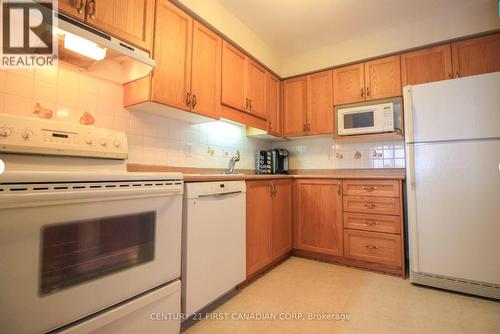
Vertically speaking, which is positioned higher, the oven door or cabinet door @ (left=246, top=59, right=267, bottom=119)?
cabinet door @ (left=246, top=59, right=267, bottom=119)

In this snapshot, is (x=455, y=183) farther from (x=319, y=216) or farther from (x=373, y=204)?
(x=319, y=216)

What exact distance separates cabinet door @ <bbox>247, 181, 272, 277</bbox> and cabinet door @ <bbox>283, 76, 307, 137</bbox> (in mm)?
1083

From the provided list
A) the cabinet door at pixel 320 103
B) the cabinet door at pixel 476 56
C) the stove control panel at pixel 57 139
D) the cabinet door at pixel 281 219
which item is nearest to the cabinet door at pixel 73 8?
the stove control panel at pixel 57 139

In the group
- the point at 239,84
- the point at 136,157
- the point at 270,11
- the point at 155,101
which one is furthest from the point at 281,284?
the point at 270,11

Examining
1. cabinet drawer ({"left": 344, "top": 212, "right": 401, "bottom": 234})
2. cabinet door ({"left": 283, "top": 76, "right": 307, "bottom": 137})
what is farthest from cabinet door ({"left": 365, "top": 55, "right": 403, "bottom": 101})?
cabinet drawer ({"left": 344, "top": 212, "right": 401, "bottom": 234})

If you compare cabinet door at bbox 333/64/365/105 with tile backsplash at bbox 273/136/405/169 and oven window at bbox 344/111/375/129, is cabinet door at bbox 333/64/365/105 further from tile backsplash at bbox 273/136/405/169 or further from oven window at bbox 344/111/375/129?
tile backsplash at bbox 273/136/405/169

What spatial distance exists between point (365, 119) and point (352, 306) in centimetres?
180

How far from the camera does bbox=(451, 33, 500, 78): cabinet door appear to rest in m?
2.11

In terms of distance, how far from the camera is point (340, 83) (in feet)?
9.05

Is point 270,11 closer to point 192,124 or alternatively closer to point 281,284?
point 192,124

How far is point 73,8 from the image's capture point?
120 centimetres

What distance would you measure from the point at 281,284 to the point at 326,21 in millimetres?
2527

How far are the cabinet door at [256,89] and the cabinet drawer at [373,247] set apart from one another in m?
1.56

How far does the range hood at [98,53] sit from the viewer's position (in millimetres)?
1120
